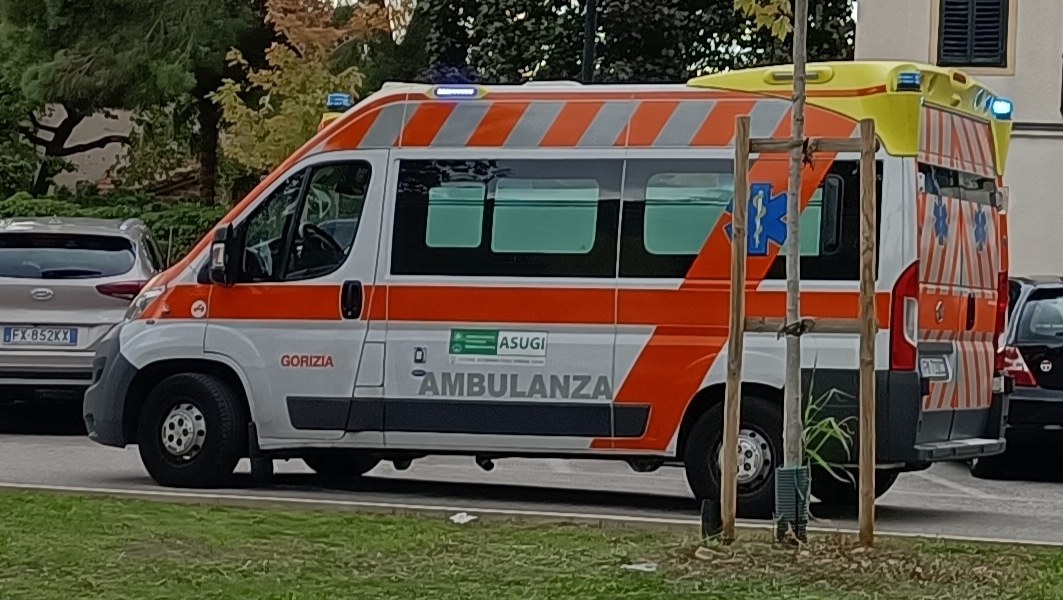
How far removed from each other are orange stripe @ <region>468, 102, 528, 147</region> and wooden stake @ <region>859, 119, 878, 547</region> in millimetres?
3401

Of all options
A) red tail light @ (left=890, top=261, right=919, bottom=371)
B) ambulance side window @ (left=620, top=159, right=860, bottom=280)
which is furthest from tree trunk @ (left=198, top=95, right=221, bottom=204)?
red tail light @ (left=890, top=261, right=919, bottom=371)

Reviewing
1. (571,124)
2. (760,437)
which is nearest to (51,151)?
(571,124)

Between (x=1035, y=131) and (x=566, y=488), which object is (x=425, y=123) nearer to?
(x=566, y=488)

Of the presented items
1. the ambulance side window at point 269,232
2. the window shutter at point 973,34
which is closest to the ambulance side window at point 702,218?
the ambulance side window at point 269,232

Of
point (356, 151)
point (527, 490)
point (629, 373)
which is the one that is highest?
point (356, 151)

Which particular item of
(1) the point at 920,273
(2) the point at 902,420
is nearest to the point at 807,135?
(1) the point at 920,273

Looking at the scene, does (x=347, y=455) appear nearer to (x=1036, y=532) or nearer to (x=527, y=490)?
(x=527, y=490)

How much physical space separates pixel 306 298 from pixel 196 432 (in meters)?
1.04

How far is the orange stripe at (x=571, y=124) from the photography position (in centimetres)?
1062

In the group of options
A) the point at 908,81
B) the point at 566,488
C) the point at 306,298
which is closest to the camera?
the point at 908,81

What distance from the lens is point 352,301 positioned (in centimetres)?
1087

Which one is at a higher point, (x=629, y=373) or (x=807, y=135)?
(x=807, y=135)

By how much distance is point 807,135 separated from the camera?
400 inches

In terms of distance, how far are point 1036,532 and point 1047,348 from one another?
3938 mm
